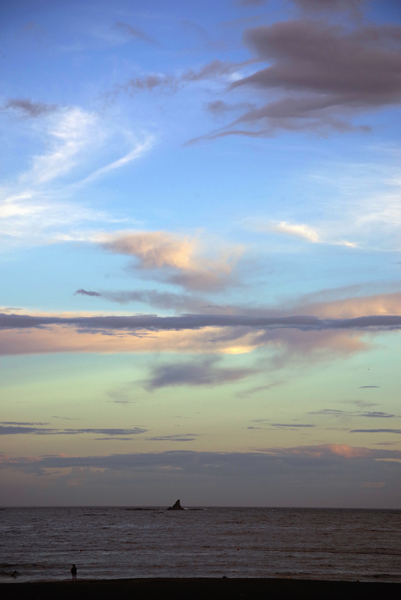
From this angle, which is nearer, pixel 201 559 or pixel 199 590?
pixel 199 590

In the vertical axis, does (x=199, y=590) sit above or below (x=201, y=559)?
above

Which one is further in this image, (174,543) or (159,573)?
(174,543)

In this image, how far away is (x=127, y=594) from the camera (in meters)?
44.2

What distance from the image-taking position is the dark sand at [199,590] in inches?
1725

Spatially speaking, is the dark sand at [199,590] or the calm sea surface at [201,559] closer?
the dark sand at [199,590]

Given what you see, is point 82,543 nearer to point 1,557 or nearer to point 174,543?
point 174,543

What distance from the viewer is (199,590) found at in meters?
46.2

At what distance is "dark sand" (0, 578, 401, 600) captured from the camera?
43812 mm

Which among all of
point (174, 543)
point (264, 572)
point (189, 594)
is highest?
point (189, 594)

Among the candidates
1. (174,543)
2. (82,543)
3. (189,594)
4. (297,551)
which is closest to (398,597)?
(189,594)

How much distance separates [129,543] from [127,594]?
173 ft

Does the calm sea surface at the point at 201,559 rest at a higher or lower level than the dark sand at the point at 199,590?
lower

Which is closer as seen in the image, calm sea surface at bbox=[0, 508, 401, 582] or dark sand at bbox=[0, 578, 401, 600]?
dark sand at bbox=[0, 578, 401, 600]

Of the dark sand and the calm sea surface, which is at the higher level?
the dark sand
